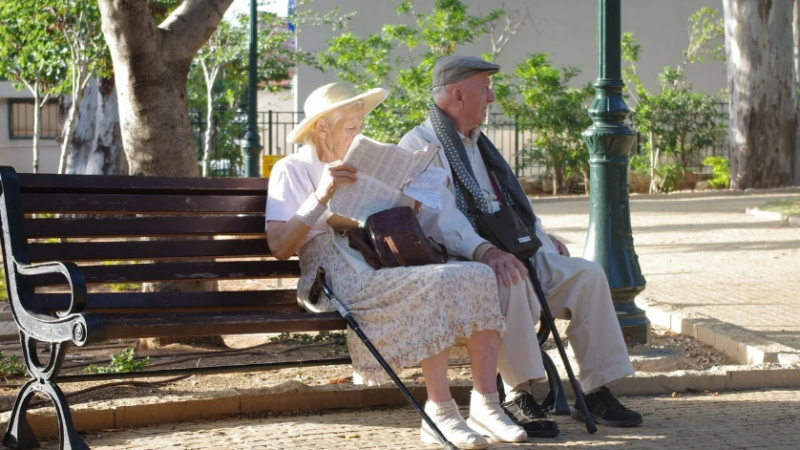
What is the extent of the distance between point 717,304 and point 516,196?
3.78 meters

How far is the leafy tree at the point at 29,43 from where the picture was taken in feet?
43.6

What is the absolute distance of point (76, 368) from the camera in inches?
231

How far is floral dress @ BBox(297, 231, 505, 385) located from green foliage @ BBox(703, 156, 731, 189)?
65.3ft

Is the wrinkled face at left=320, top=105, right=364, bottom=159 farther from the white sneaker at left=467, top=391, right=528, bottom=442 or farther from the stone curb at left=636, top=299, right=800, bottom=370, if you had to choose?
the stone curb at left=636, top=299, right=800, bottom=370

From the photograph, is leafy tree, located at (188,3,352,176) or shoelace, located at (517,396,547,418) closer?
shoelace, located at (517,396,547,418)

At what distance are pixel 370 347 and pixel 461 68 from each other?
1.40 meters

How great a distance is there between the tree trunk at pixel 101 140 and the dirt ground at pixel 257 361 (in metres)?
7.44

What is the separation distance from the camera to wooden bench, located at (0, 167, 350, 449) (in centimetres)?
402

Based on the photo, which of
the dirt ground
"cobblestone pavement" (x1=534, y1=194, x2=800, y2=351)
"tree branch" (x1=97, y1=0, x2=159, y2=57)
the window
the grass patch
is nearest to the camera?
the dirt ground

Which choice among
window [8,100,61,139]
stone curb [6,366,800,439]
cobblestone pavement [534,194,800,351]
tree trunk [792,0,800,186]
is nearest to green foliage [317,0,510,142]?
cobblestone pavement [534,194,800,351]

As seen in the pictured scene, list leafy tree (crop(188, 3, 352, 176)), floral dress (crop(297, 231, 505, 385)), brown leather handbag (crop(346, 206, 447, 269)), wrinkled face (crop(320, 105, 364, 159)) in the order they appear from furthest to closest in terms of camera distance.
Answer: leafy tree (crop(188, 3, 352, 176))
wrinkled face (crop(320, 105, 364, 159))
brown leather handbag (crop(346, 206, 447, 269))
floral dress (crop(297, 231, 505, 385))

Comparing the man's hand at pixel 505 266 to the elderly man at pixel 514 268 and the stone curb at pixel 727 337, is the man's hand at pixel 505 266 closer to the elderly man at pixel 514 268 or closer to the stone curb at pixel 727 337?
the elderly man at pixel 514 268

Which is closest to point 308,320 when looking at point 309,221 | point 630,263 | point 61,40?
point 309,221

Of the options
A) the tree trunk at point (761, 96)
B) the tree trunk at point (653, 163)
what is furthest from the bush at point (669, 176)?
the tree trunk at point (761, 96)
